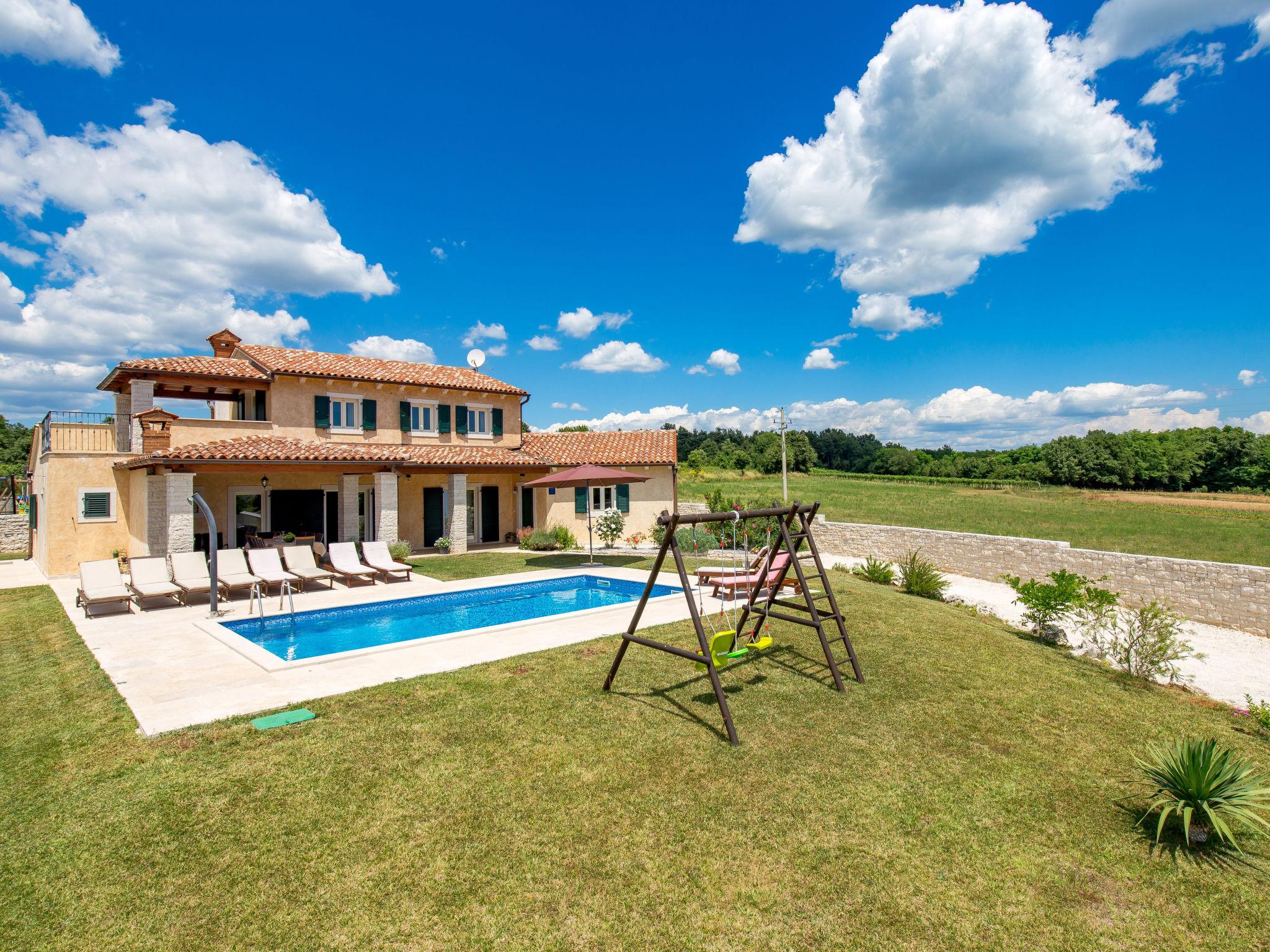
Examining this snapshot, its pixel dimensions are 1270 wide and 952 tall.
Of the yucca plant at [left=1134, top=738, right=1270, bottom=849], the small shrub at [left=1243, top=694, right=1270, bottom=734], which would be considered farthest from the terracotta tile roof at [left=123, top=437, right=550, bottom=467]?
the small shrub at [left=1243, top=694, right=1270, bottom=734]

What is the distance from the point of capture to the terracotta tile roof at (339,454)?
54.4 ft

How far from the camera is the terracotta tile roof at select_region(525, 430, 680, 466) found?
25.8 m

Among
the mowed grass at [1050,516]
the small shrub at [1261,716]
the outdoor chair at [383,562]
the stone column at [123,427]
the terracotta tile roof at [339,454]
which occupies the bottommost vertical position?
the mowed grass at [1050,516]

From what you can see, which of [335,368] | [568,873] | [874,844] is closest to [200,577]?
[335,368]

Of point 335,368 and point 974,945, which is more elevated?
point 335,368

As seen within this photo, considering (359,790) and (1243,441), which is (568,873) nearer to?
(359,790)

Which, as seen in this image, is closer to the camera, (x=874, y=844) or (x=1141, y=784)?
(x=874, y=844)

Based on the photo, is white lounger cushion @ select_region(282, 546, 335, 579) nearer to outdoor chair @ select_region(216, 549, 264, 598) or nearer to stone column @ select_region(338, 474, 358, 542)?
outdoor chair @ select_region(216, 549, 264, 598)

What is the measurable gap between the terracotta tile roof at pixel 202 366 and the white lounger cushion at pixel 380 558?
25.2ft

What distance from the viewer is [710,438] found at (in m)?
114

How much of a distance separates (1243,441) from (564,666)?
10147 cm

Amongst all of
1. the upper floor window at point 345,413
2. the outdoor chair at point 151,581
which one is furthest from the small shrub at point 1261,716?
Answer: the upper floor window at point 345,413

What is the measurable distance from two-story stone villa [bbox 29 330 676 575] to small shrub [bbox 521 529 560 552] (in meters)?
1.97

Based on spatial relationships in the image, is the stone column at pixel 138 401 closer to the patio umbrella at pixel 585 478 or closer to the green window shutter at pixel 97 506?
the green window shutter at pixel 97 506
